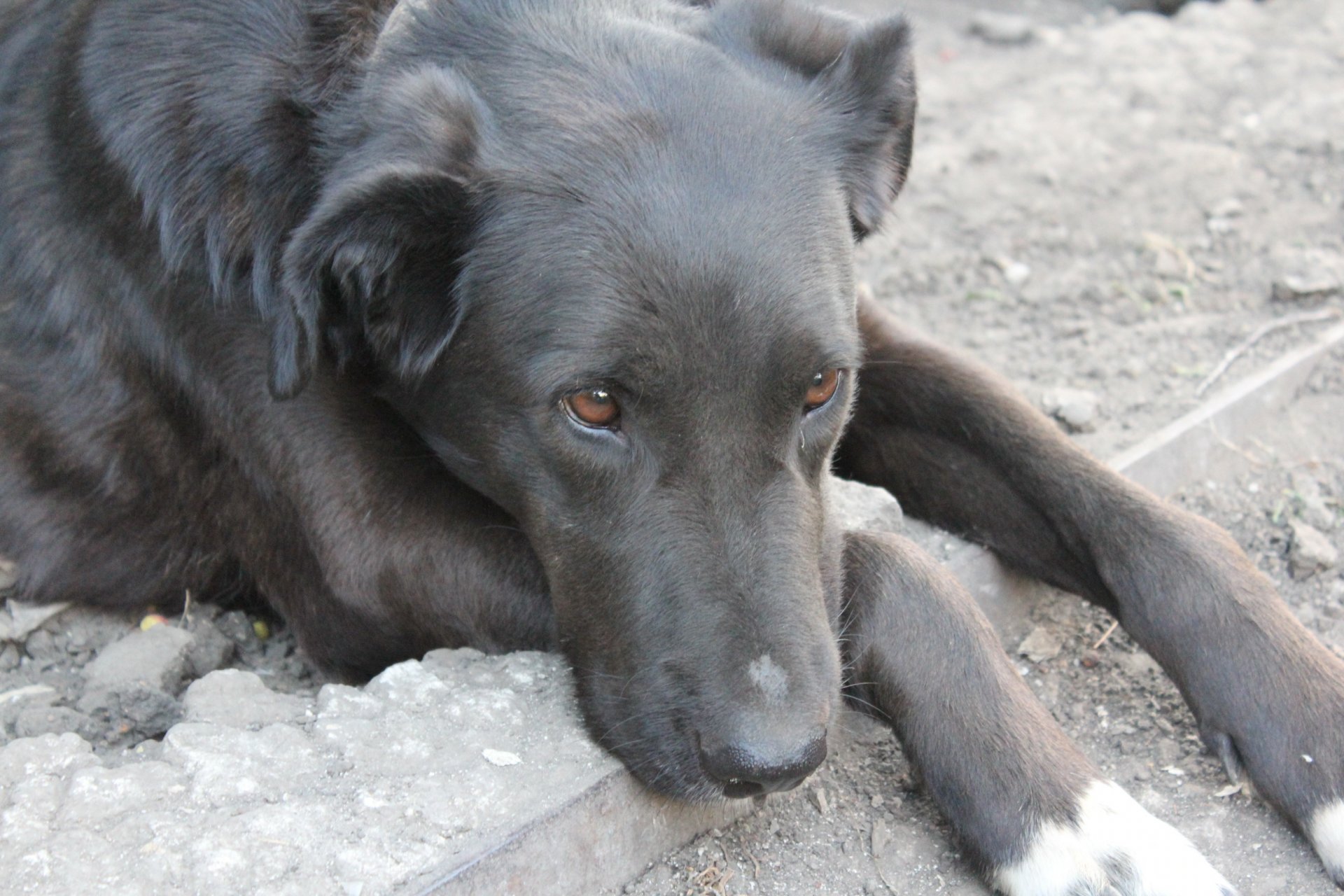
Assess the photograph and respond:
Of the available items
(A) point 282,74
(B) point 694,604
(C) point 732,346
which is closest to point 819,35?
(C) point 732,346

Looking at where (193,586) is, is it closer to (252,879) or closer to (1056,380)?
(252,879)

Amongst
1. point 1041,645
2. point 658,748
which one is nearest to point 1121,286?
point 1041,645

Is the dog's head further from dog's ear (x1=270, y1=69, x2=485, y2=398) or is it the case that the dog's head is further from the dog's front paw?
the dog's front paw

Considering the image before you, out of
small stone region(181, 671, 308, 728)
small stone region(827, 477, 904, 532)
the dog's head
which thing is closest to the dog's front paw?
the dog's head

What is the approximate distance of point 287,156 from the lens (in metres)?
2.63

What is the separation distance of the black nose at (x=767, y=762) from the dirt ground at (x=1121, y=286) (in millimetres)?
381

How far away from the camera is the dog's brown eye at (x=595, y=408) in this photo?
2.35 meters

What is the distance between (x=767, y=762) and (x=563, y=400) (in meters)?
0.71

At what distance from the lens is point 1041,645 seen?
3.16 meters

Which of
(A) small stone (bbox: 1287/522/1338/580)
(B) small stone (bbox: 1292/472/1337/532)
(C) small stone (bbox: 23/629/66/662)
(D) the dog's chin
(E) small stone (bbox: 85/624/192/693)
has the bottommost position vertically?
(C) small stone (bbox: 23/629/66/662)

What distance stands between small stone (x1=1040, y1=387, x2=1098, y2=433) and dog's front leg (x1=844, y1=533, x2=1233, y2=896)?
1.22 m

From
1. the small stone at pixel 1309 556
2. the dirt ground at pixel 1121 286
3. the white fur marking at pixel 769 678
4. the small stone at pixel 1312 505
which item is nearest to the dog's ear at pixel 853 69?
the white fur marking at pixel 769 678

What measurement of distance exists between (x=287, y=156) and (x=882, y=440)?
5.21ft

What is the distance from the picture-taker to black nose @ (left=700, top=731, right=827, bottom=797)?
2131 millimetres
